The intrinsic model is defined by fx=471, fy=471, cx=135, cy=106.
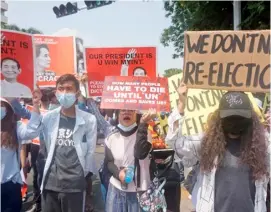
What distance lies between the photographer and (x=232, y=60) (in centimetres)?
329

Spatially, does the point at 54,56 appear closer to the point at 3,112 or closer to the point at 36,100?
the point at 36,100

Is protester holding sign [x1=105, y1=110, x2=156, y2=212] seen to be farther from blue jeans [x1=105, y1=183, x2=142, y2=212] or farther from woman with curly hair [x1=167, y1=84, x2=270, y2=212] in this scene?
woman with curly hair [x1=167, y1=84, x2=270, y2=212]

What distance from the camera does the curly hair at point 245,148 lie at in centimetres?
290

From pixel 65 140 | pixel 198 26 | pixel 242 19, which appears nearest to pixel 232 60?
pixel 65 140

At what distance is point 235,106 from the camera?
296cm

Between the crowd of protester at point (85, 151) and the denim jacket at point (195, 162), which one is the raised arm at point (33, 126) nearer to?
the crowd of protester at point (85, 151)

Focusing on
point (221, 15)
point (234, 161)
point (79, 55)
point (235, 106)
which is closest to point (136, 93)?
point (235, 106)

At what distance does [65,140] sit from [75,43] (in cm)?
168

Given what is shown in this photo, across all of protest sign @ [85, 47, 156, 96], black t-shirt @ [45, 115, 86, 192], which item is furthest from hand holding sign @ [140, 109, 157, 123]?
protest sign @ [85, 47, 156, 96]

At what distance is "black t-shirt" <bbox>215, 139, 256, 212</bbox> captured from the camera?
2881 millimetres

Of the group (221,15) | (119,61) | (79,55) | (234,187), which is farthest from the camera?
(221,15)

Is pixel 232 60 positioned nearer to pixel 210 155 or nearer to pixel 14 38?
pixel 210 155

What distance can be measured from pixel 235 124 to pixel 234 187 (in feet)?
1.27

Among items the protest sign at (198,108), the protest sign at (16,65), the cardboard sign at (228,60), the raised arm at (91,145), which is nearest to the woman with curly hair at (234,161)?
the cardboard sign at (228,60)
